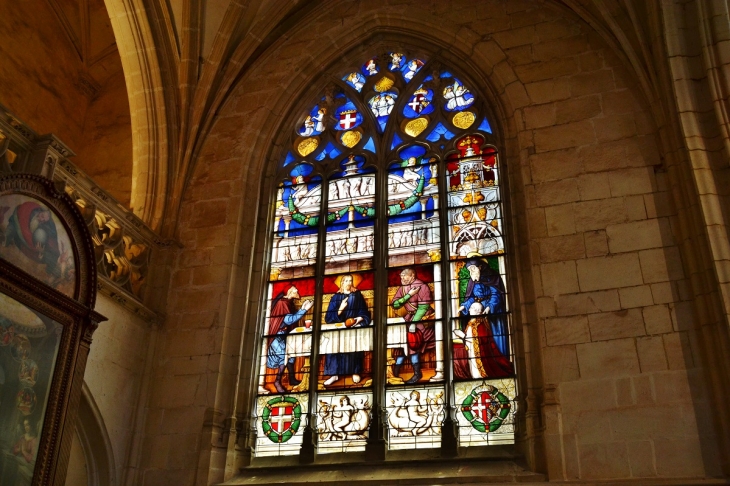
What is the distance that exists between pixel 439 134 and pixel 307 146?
144 cm

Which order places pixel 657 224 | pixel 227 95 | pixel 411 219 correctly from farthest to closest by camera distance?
1. pixel 227 95
2. pixel 411 219
3. pixel 657 224

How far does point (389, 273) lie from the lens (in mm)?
7379

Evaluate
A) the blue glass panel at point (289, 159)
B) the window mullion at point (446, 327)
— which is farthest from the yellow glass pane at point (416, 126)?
the blue glass panel at point (289, 159)

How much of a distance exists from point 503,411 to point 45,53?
23.2 ft

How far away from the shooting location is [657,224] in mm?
6566

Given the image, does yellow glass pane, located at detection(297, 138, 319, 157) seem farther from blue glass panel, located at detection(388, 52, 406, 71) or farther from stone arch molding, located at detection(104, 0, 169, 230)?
stone arch molding, located at detection(104, 0, 169, 230)

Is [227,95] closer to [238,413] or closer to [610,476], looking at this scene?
[238,413]

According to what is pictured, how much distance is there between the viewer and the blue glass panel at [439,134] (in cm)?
803

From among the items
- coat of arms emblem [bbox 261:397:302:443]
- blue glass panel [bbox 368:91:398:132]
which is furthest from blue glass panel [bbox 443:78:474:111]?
coat of arms emblem [bbox 261:397:302:443]

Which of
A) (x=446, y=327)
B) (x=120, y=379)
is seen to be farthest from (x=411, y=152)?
(x=120, y=379)

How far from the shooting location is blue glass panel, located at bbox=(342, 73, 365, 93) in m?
8.69

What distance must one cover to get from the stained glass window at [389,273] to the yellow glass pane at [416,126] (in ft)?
0.05

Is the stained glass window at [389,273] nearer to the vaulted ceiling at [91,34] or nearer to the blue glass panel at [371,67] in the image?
the blue glass panel at [371,67]

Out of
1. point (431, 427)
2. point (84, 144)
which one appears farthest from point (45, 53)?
point (431, 427)
